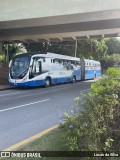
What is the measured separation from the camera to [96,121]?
422 cm

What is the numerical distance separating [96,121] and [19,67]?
17943mm

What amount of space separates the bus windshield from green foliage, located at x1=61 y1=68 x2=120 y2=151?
16.5 metres

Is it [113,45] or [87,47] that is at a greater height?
[113,45]

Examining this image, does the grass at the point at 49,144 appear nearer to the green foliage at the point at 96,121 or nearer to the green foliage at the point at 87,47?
the green foliage at the point at 96,121

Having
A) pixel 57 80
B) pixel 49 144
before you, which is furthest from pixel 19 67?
pixel 49 144

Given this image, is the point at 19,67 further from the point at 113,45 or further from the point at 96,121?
the point at 113,45

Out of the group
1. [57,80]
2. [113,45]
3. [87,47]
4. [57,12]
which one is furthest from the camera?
[113,45]

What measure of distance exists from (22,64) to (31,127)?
1418cm

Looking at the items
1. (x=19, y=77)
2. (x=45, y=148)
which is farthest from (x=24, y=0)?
(x=45, y=148)

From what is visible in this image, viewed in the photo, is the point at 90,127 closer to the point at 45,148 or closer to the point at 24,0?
the point at 45,148

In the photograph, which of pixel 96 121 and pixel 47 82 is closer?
pixel 96 121

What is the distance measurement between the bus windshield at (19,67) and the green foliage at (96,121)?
1655 cm

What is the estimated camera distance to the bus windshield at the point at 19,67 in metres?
21.2

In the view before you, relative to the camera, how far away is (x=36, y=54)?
21.9 metres
